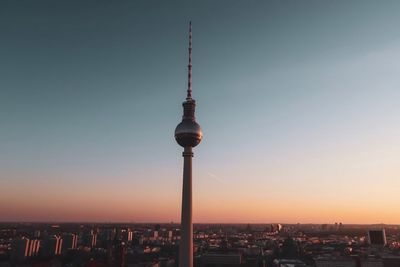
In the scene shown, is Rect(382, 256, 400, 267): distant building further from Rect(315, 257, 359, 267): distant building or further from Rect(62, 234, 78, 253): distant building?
Rect(62, 234, 78, 253): distant building

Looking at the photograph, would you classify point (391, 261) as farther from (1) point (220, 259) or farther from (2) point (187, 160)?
(2) point (187, 160)

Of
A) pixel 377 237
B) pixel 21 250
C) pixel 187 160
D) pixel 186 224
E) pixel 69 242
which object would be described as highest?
pixel 187 160

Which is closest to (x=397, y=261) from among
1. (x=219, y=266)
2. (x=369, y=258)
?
(x=369, y=258)

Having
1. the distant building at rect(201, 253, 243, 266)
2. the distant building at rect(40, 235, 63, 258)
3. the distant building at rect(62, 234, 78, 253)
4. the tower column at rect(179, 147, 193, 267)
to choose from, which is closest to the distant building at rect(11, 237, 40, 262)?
the distant building at rect(40, 235, 63, 258)

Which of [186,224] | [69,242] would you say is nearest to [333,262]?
[186,224]

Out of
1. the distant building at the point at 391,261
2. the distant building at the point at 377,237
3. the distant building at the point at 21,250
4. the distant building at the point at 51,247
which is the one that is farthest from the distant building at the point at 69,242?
the distant building at the point at 391,261

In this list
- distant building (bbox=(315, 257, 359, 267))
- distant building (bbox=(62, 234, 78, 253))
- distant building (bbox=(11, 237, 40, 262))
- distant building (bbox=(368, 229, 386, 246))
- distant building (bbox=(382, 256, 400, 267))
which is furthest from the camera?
distant building (bbox=(62, 234, 78, 253))

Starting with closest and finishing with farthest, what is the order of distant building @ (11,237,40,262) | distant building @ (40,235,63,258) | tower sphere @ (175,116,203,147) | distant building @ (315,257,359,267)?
tower sphere @ (175,116,203,147), distant building @ (315,257,359,267), distant building @ (11,237,40,262), distant building @ (40,235,63,258)
